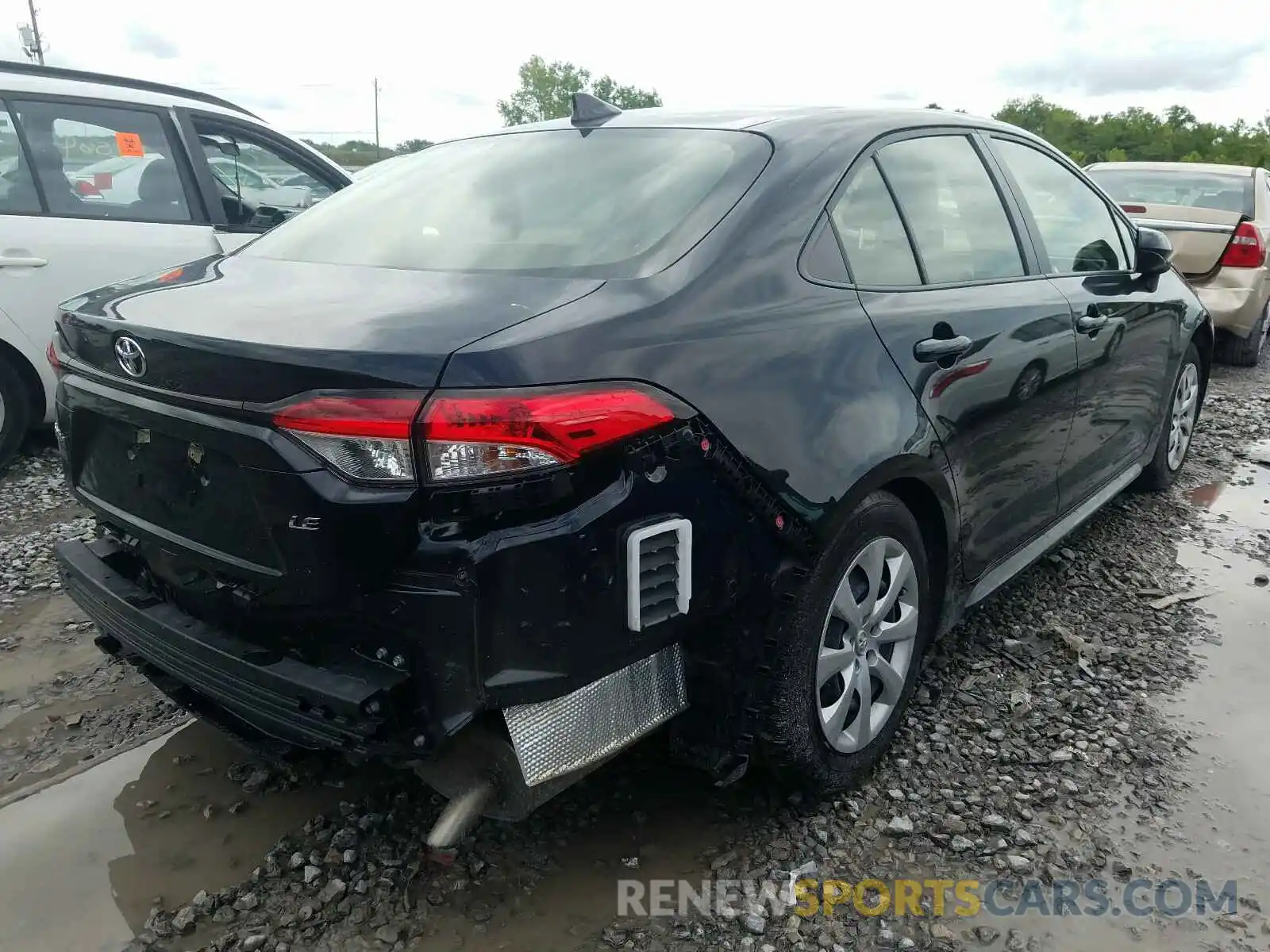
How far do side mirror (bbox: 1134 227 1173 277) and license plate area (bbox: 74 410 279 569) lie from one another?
11.4 ft

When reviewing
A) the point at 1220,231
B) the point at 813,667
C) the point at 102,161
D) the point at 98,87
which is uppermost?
the point at 98,87

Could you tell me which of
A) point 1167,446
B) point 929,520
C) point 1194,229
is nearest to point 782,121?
point 929,520

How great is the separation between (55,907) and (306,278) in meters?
1.49

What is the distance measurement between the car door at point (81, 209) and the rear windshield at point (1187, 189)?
682 centimetres

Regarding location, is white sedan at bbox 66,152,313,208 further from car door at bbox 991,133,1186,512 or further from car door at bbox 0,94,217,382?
car door at bbox 991,133,1186,512

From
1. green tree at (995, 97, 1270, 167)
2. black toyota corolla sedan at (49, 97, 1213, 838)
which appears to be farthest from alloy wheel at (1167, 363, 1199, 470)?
green tree at (995, 97, 1270, 167)

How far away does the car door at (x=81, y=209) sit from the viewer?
4.64 metres

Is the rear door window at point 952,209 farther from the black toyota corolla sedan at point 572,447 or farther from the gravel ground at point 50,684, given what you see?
the gravel ground at point 50,684

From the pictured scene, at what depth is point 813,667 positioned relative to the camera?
2.23m

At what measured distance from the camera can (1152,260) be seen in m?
3.84

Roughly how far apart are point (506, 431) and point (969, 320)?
154 centimetres

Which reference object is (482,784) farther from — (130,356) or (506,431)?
(130,356)

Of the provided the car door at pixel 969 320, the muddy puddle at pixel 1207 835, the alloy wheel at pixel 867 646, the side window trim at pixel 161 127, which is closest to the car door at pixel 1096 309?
the car door at pixel 969 320

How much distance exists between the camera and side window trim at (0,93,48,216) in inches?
184
